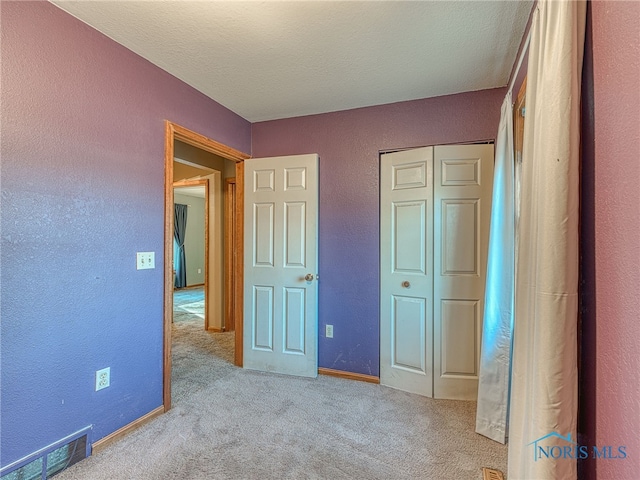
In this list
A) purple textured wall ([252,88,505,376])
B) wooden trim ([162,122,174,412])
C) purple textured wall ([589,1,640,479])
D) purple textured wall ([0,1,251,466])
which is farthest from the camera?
purple textured wall ([252,88,505,376])

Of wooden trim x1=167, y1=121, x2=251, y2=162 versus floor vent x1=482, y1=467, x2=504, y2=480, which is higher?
wooden trim x1=167, y1=121, x2=251, y2=162

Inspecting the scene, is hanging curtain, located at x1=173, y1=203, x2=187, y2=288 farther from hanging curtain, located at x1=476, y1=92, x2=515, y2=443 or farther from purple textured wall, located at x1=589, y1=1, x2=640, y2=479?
purple textured wall, located at x1=589, y1=1, x2=640, y2=479

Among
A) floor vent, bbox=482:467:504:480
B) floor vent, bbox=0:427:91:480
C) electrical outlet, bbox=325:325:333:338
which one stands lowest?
floor vent, bbox=482:467:504:480

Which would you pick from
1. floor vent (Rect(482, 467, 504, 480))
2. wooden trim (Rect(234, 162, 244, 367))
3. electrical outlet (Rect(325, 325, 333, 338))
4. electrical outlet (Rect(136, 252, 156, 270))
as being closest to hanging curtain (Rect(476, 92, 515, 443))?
floor vent (Rect(482, 467, 504, 480))

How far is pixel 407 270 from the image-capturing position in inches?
96.9

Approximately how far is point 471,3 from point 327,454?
8.10 feet

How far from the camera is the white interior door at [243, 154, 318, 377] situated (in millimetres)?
2699

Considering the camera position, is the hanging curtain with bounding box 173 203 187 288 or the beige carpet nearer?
the beige carpet

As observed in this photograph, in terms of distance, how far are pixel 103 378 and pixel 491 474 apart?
2159mm

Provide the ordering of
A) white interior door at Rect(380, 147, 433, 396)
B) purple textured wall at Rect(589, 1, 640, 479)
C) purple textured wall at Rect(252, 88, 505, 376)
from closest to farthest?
purple textured wall at Rect(589, 1, 640, 479), white interior door at Rect(380, 147, 433, 396), purple textured wall at Rect(252, 88, 505, 376)

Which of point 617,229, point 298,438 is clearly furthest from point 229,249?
point 617,229

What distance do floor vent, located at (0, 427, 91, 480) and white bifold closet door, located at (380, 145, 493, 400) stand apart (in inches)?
81.0

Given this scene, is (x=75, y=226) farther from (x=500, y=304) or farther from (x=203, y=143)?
(x=500, y=304)

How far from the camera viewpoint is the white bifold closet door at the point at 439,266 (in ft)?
7.46
